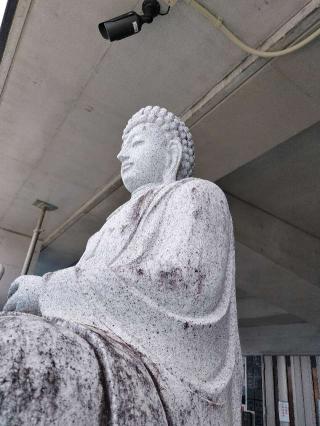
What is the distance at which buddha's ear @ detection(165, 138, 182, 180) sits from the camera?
1935mm

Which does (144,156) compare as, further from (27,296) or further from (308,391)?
(308,391)

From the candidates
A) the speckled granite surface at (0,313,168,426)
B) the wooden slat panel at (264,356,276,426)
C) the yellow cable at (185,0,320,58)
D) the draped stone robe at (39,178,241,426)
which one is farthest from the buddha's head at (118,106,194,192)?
the wooden slat panel at (264,356,276,426)

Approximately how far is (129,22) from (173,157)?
0.84 meters

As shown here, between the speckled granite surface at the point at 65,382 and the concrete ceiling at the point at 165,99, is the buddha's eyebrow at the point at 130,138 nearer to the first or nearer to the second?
the concrete ceiling at the point at 165,99

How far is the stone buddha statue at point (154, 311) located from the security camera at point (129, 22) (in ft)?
3.44

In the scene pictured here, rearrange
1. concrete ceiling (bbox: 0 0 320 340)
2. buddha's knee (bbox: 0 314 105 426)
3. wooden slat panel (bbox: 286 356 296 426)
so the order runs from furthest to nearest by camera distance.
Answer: wooden slat panel (bbox: 286 356 296 426)
concrete ceiling (bbox: 0 0 320 340)
buddha's knee (bbox: 0 314 105 426)

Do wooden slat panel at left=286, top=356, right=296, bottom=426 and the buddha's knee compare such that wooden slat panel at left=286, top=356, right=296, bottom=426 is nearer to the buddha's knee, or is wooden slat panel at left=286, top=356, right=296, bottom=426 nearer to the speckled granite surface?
the speckled granite surface

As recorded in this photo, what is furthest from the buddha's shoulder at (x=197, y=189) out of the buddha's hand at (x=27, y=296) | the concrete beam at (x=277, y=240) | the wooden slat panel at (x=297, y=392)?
the wooden slat panel at (x=297, y=392)

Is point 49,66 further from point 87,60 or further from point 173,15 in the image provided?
point 173,15

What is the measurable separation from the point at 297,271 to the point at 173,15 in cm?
→ 345

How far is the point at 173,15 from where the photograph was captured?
2.18m

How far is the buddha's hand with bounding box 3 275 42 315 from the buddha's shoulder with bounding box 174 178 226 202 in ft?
2.26

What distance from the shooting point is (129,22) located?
208 cm

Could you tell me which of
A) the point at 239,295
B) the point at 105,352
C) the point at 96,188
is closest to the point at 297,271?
the point at 96,188
